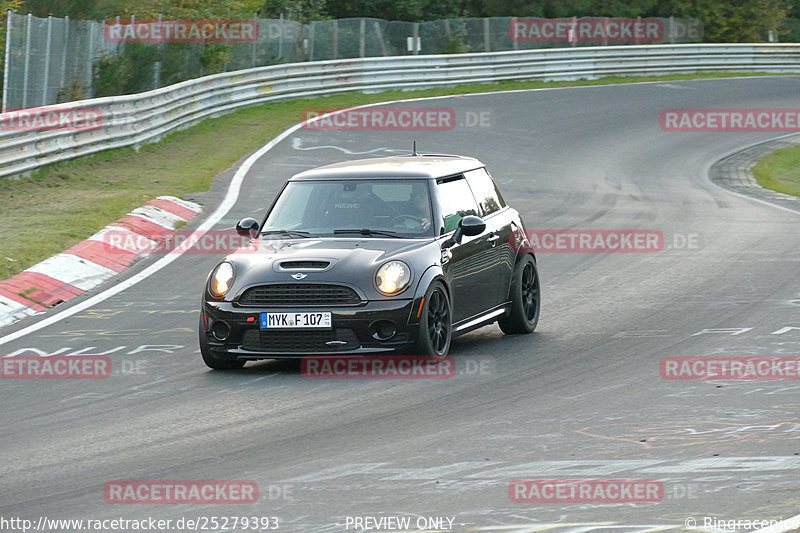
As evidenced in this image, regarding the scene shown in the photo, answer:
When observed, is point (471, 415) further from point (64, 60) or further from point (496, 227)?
point (64, 60)

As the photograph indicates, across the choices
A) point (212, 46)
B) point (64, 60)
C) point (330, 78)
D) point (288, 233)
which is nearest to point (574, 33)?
point (330, 78)

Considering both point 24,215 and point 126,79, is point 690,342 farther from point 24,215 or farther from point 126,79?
point 126,79

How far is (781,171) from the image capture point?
2720cm

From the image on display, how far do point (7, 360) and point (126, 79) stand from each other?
18770 millimetres

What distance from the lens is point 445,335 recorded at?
1062cm

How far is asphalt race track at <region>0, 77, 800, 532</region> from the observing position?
21.5 ft

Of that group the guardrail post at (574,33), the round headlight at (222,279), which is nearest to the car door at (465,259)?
the round headlight at (222,279)

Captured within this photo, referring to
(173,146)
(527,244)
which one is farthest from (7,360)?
(173,146)

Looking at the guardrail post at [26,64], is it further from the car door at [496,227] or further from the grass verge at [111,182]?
the car door at [496,227]

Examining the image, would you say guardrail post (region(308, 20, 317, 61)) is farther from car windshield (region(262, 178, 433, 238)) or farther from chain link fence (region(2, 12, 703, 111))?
car windshield (region(262, 178, 433, 238))

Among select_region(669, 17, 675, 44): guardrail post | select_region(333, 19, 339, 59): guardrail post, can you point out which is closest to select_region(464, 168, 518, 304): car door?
select_region(333, 19, 339, 59): guardrail post

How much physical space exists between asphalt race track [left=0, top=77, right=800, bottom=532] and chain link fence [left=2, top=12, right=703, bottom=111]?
9.93 m

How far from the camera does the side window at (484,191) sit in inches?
476

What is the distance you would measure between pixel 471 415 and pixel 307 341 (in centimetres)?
191
